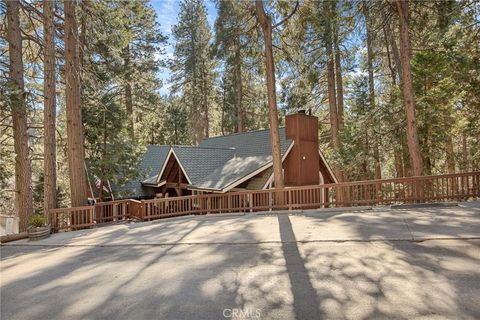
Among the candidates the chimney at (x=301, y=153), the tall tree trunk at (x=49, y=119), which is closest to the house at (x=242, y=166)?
the chimney at (x=301, y=153)

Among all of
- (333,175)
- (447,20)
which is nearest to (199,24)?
(333,175)

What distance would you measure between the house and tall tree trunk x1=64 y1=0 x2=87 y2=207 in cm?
539

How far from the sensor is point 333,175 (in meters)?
18.4

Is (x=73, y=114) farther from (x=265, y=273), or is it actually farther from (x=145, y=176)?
(x=265, y=273)

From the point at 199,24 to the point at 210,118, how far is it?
8810 mm

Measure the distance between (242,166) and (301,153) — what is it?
3.01 metres

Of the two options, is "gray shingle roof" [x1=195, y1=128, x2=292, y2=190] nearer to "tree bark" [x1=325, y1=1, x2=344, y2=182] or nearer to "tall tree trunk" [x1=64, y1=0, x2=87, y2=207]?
"tree bark" [x1=325, y1=1, x2=344, y2=182]

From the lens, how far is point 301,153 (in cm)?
1650

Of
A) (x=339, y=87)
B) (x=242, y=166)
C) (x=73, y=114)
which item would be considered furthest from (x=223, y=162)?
Result: (x=73, y=114)

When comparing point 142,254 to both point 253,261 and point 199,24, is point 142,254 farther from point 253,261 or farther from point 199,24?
point 199,24

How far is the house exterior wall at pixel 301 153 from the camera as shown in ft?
53.7

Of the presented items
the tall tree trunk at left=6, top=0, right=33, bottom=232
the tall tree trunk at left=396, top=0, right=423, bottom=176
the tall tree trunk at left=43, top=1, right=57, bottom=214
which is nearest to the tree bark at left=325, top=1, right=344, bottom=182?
the tall tree trunk at left=396, top=0, right=423, bottom=176

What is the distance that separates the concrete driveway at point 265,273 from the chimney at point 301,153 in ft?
25.2

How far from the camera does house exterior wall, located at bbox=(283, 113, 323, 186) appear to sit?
16375 millimetres
